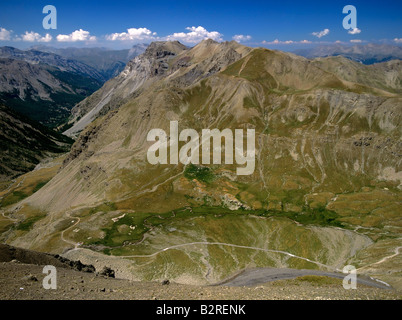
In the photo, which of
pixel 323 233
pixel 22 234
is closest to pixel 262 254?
pixel 323 233

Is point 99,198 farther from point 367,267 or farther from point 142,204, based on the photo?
point 367,267

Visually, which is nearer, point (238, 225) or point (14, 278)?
point (14, 278)

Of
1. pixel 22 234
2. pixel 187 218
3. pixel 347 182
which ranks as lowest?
pixel 22 234

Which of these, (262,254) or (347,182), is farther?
(347,182)
